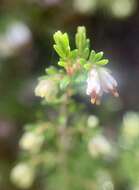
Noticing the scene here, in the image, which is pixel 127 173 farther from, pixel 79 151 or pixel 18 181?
pixel 18 181

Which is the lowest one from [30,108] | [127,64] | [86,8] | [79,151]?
[79,151]

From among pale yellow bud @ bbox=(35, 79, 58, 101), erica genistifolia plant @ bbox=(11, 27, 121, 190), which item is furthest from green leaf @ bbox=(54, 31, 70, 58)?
pale yellow bud @ bbox=(35, 79, 58, 101)

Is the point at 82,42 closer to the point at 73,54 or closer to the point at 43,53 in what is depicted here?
the point at 73,54

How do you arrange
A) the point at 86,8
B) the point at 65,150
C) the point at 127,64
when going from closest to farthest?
the point at 65,150 → the point at 86,8 → the point at 127,64

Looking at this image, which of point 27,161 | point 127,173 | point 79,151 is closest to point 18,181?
point 27,161

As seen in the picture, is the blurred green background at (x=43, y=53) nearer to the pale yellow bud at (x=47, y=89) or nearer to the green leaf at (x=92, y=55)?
the pale yellow bud at (x=47, y=89)

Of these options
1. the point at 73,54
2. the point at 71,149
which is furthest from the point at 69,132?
the point at 73,54

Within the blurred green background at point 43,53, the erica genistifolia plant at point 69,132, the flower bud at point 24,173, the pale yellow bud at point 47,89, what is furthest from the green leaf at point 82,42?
the blurred green background at point 43,53
